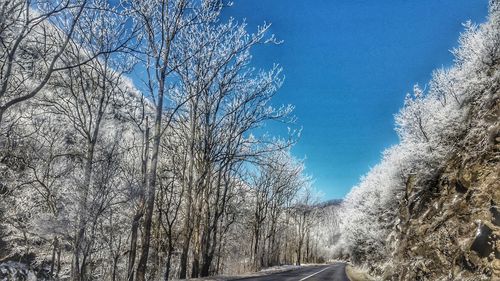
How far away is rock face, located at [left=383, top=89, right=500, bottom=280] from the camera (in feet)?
31.8

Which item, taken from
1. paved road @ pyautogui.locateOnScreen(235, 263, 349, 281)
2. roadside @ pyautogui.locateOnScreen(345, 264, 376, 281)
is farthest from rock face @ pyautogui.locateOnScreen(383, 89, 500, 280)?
roadside @ pyautogui.locateOnScreen(345, 264, 376, 281)

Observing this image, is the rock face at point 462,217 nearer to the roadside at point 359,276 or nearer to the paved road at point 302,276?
the paved road at point 302,276

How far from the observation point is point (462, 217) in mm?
11758

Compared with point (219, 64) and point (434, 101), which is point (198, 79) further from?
point (434, 101)

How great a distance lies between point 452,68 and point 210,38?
22.2m

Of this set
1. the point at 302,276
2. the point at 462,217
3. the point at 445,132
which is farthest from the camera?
the point at 302,276

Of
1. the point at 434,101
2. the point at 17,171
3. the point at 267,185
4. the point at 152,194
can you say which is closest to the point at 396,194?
the point at 434,101

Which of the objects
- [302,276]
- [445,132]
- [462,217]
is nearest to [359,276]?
[302,276]

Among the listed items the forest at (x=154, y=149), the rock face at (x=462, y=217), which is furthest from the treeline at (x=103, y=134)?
the rock face at (x=462, y=217)

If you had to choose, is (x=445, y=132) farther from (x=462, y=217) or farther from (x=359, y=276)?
(x=359, y=276)

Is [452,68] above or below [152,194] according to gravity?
above

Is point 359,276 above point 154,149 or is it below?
below

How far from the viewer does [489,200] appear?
34.4 ft

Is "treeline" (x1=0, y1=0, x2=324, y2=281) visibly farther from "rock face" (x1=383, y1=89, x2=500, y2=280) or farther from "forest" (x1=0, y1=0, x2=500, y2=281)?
"rock face" (x1=383, y1=89, x2=500, y2=280)
